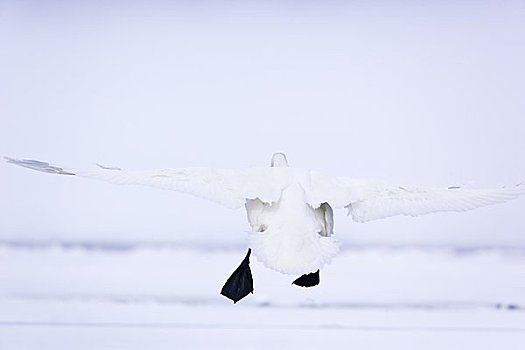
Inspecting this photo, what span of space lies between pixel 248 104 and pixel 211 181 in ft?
3.77

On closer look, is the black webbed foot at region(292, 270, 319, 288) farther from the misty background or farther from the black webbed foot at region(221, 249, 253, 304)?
the misty background

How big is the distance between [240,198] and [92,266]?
1103 mm

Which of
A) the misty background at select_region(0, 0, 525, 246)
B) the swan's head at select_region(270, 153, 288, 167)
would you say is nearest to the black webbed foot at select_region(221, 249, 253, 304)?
the swan's head at select_region(270, 153, 288, 167)

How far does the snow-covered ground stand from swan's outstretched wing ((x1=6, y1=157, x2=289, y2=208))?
791mm

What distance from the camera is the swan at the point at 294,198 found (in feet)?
5.61

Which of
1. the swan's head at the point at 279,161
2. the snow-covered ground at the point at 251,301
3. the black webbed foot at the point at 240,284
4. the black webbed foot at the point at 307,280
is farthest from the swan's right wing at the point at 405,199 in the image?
the snow-covered ground at the point at 251,301

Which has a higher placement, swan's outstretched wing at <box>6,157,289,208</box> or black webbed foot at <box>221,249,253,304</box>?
swan's outstretched wing at <box>6,157,289,208</box>

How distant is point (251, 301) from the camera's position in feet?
8.87

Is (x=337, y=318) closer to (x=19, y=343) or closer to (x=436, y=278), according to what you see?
(x=436, y=278)

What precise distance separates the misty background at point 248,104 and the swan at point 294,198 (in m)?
0.83

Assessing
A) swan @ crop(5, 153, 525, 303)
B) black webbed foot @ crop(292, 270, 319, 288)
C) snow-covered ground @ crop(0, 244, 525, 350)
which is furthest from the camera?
snow-covered ground @ crop(0, 244, 525, 350)

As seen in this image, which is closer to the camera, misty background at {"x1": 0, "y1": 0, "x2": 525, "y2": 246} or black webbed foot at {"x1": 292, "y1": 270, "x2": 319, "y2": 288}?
black webbed foot at {"x1": 292, "y1": 270, "x2": 319, "y2": 288}

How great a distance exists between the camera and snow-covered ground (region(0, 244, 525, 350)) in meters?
2.57

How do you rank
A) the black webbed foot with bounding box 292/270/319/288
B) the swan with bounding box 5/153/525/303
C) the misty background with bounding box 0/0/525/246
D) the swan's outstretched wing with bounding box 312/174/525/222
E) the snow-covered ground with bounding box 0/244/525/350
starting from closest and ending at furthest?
the swan with bounding box 5/153/525/303, the swan's outstretched wing with bounding box 312/174/525/222, the black webbed foot with bounding box 292/270/319/288, the snow-covered ground with bounding box 0/244/525/350, the misty background with bounding box 0/0/525/246
